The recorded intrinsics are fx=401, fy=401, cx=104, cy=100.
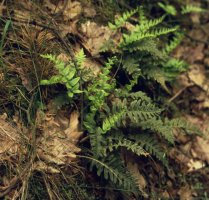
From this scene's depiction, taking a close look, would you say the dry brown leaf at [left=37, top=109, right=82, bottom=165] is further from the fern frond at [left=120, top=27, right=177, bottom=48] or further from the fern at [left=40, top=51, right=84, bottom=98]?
the fern frond at [left=120, top=27, right=177, bottom=48]

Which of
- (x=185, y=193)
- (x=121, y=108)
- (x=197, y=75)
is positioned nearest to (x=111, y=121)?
(x=121, y=108)

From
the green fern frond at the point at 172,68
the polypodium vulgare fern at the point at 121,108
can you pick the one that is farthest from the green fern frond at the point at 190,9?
the polypodium vulgare fern at the point at 121,108

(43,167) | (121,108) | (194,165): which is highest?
(121,108)

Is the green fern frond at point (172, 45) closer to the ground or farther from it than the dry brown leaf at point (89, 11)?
closer to the ground

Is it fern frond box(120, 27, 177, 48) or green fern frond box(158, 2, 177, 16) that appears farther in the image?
green fern frond box(158, 2, 177, 16)

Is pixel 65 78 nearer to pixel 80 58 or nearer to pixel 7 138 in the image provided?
pixel 80 58

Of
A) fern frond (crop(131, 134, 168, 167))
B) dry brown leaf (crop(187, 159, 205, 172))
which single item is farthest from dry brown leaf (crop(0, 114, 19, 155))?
dry brown leaf (crop(187, 159, 205, 172))

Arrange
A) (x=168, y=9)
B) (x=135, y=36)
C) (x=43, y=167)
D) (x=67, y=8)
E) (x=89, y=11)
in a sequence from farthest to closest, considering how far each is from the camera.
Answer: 1. (x=168, y=9)
2. (x=89, y=11)
3. (x=67, y=8)
4. (x=135, y=36)
5. (x=43, y=167)

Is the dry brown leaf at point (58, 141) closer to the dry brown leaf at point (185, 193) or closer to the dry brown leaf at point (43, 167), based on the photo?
the dry brown leaf at point (43, 167)
